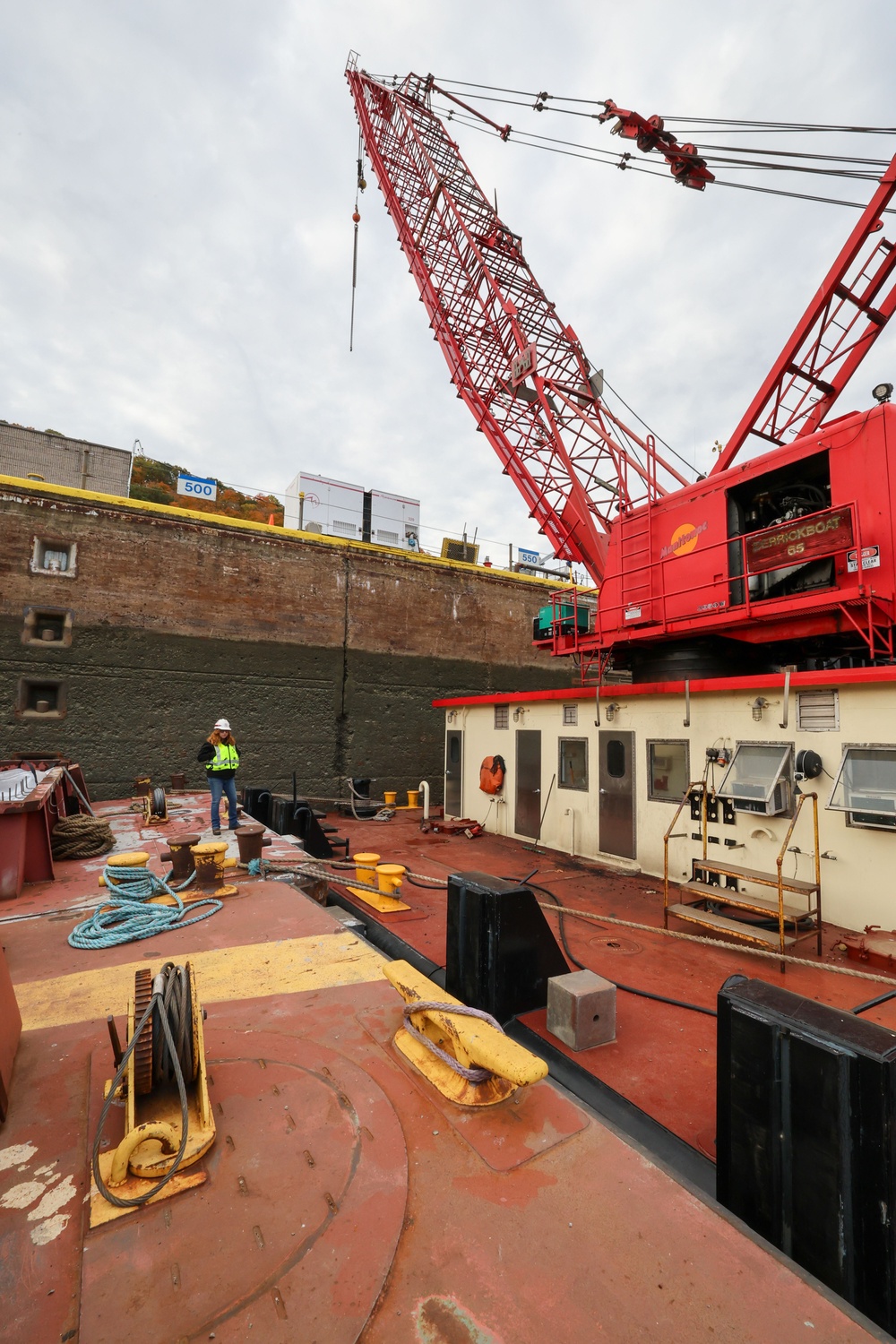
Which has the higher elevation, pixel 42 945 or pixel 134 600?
pixel 134 600

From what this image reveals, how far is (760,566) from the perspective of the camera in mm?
8297

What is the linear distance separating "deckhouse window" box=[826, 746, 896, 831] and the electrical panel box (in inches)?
180

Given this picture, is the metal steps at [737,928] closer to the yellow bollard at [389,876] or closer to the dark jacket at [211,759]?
the yellow bollard at [389,876]

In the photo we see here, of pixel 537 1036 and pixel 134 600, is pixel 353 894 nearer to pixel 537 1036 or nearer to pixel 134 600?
pixel 537 1036

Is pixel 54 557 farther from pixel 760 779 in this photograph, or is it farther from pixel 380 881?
pixel 760 779

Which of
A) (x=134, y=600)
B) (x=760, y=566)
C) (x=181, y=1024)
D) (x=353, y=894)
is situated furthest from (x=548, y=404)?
(x=181, y=1024)

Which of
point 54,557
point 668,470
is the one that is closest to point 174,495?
point 54,557

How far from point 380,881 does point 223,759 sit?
343cm

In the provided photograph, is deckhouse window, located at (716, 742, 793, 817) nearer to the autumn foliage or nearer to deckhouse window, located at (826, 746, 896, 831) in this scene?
deckhouse window, located at (826, 746, 896, 831)

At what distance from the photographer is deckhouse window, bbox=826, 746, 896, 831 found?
19.2ft

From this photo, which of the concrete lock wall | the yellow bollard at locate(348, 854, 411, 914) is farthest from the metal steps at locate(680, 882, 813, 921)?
the concrete lock wall

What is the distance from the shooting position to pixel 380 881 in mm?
6316

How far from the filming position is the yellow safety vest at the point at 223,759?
8.31 metres

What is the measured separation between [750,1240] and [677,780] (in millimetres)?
6814
